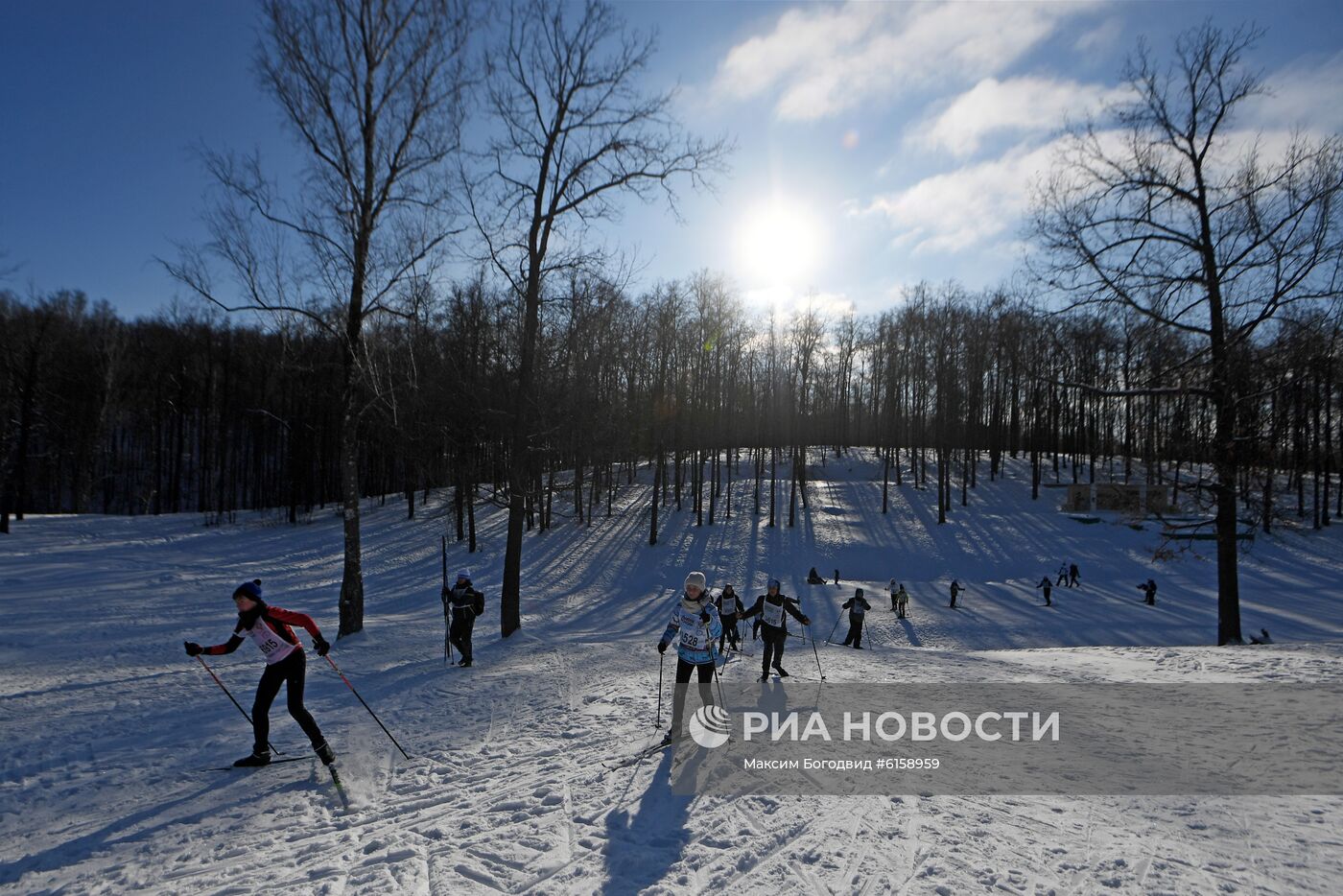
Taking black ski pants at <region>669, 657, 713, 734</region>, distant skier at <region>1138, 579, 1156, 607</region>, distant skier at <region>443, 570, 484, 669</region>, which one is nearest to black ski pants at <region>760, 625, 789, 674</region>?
black ski pants at <region>669, 657, 713, 734</region>

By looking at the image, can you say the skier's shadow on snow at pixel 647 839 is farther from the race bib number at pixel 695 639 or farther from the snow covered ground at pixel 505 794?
the race bib number at pixel 695 639

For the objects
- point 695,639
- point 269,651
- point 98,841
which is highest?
point 269,651

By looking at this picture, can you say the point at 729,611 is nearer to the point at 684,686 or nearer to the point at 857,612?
the point at 857,612

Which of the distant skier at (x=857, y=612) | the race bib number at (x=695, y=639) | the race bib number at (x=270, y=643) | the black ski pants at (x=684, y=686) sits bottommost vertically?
the distant skier at (x=857, y=612)

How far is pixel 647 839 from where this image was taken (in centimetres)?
490

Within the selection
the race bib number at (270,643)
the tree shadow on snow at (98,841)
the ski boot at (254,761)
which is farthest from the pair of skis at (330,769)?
the race bib number at (270,643)

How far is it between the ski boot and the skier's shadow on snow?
3.66m

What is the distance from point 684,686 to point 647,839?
225cm

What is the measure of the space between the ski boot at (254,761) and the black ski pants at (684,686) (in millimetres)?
4151

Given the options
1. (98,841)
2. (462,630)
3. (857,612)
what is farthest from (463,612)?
(857,612)

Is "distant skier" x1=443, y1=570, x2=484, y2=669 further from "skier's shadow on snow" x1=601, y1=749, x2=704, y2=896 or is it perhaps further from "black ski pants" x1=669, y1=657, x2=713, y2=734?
"skier's shadow on snow" x1=601, y1=749, x2=704, y2=896

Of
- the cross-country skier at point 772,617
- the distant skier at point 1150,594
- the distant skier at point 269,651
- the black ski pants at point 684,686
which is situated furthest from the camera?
the distant skier at point 1150,594

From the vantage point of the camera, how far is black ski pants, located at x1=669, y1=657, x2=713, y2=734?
6.93 metres

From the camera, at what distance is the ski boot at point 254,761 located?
20.1 feet
